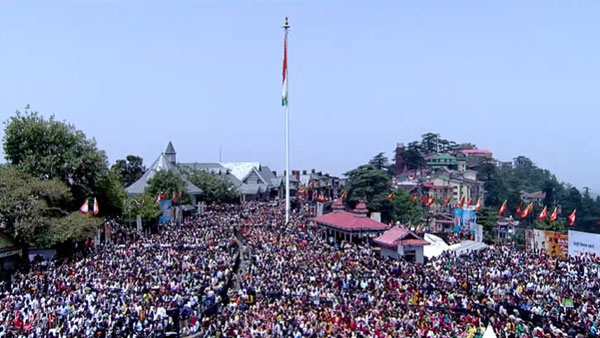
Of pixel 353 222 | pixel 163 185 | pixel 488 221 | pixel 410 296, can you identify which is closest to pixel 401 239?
pixel 353 222

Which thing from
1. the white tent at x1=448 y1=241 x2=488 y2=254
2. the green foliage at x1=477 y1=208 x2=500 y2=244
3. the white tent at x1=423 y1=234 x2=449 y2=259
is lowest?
the green foliage at x1=477 y1=208 x2=500 y2=244

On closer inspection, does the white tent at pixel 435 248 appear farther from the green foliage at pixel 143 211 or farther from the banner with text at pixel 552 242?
the green foliage at pixel 143 211

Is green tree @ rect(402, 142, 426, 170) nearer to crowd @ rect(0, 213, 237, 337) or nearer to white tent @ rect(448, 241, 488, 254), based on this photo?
white tent @ rect(448, 241, 488, 254)

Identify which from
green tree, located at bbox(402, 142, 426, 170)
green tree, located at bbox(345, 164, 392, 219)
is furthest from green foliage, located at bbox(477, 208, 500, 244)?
green tree, located at bbox(402, 142, 426, 170)

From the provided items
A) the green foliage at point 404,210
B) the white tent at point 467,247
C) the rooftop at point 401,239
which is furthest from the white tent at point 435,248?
the green foliage at point 404,210

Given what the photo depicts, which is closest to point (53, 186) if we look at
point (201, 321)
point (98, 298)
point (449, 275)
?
point (98, 298)
